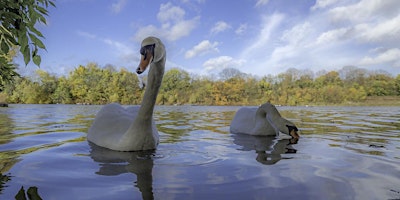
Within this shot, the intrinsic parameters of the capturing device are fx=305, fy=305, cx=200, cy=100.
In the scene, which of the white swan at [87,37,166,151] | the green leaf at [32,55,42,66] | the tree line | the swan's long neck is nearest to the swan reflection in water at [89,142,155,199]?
the white swan at [87,37,166,151]

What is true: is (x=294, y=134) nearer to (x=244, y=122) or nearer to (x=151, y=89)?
(x=244, y=122)

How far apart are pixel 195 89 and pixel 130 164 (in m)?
82.5

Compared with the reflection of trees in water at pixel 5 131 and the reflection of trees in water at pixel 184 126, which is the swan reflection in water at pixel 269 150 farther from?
the reflection of trees in water at pixel 5 131

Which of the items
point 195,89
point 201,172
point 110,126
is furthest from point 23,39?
point 195,89

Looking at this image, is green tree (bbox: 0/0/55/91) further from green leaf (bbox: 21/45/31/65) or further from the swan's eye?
the swan's eye

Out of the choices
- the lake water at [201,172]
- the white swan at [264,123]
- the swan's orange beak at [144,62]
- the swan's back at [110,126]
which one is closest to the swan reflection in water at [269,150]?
the lake water at [201,172]

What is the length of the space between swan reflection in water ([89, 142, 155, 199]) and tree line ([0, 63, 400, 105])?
226 ft

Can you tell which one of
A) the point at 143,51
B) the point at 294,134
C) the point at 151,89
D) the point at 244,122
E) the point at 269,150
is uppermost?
the point at 143,51

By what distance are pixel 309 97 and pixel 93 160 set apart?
8019cm

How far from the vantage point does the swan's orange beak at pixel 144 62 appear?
3.92 m

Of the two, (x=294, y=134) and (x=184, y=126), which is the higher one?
(x=294, y=134)

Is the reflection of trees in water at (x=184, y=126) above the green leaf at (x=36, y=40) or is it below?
below

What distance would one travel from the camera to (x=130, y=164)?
3.91 meters

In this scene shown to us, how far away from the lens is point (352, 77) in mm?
101812
